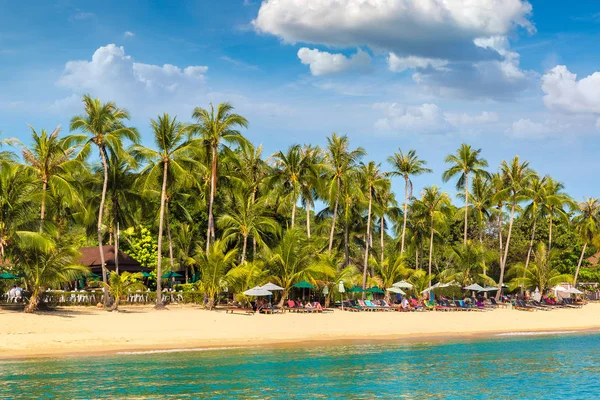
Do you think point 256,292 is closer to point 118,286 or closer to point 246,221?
point 246,221

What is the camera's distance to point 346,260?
181ft

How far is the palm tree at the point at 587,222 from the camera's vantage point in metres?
63.5

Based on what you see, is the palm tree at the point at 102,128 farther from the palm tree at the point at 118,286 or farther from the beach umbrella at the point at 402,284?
the beach umbrella at the point at 402,284

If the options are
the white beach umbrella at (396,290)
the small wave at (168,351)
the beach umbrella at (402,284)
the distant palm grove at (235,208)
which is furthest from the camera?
the beach umbrella at (402,284)

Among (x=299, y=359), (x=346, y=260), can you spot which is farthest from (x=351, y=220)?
(x=299, y=359)

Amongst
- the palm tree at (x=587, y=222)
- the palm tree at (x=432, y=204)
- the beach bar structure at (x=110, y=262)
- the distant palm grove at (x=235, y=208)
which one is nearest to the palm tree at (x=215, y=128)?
the distant palm grove at (x=235, y=208)

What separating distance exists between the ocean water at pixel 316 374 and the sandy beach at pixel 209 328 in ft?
8.32

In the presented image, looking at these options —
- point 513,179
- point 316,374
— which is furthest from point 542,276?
point 316,374

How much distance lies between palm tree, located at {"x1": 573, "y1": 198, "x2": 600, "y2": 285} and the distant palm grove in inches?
5.3

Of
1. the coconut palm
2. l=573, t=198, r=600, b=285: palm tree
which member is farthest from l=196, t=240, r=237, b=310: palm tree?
l=573, t=198, r=600, b=285: palm tree

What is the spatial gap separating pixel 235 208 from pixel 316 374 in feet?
93.9

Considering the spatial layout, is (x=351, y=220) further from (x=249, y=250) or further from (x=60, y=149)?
(x=60, y=149)

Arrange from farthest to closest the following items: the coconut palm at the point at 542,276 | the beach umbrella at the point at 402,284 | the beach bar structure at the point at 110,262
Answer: the coconut palm at the point at 542,276 < the beach bar structure at the point at 110,262 < the beach umbrella at the point at 402,284

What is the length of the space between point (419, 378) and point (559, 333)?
18.9m
